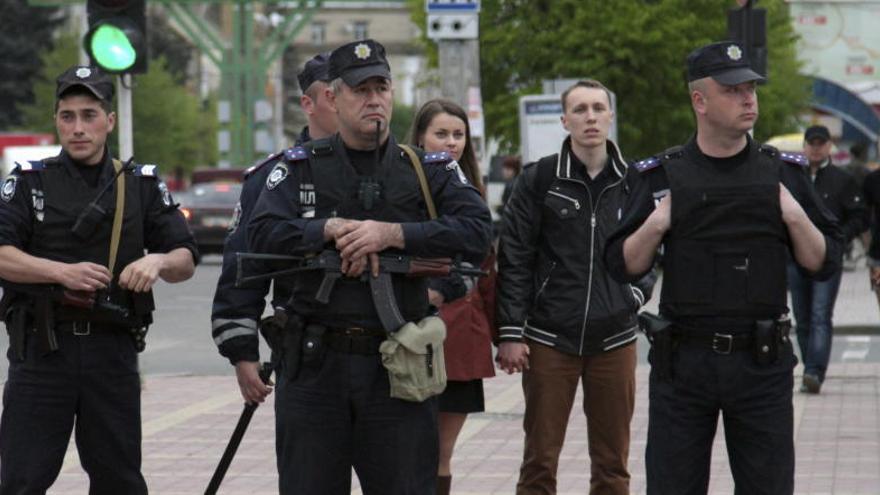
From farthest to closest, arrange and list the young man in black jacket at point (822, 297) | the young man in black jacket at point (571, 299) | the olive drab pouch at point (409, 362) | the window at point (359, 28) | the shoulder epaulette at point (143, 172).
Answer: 1. the window at point (359, 28)
2. the young man in black jacket at point (822, 297)
3. the young man in black jacket at point (571, 299)
4. the shoulder epaulette at point (143, 172)
5. the olive drab pouch at point (409, 362)

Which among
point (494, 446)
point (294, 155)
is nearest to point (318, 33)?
point (494, 446)

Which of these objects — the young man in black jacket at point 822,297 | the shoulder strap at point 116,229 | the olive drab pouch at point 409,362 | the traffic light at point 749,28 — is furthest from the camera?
the traffic light at point 749,28

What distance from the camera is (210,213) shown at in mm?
36531

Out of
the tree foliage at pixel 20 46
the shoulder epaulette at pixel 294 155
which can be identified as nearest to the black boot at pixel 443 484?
the shoulder epaulette at pixel 294 155

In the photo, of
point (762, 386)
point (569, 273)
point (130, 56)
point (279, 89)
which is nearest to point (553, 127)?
point (130, 56)

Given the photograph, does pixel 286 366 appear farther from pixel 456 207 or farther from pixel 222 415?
pixel 222 415

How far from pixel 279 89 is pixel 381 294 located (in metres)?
110

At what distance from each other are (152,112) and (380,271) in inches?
2704

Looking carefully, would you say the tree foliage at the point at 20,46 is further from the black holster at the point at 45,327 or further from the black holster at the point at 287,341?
the black holster at the point at 287,341

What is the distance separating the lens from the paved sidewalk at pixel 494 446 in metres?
10.3

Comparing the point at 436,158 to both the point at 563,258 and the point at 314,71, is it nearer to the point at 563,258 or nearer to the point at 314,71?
the point at 314,71

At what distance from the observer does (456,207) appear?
6309 millimetres

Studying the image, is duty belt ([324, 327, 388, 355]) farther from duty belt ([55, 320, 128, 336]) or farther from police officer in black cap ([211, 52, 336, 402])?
duty belt ([55, 320, 128, 336])

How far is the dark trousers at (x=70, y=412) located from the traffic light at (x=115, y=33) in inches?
251
